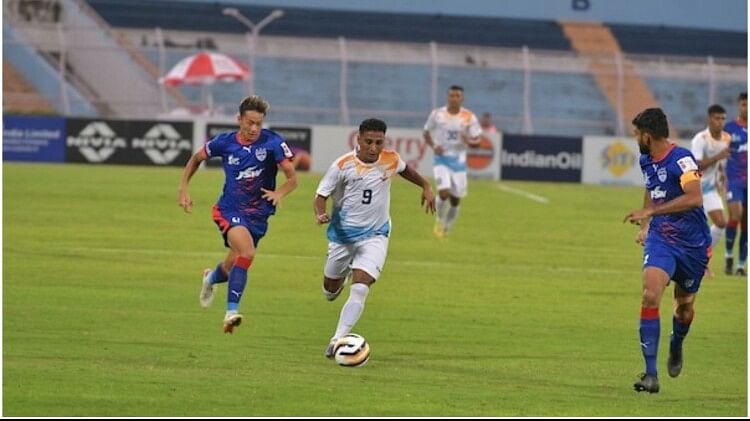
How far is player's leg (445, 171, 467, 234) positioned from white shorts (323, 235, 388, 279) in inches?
527

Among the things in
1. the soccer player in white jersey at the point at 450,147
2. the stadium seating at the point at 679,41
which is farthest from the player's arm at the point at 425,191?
the stadium seating at the point at 679,41

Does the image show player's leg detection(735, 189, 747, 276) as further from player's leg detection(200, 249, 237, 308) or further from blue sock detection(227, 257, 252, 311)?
blue sock detection(227, 257, 252, 311)

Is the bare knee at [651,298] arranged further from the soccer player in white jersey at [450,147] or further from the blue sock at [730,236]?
the soccer player in white jersey at [450,147]

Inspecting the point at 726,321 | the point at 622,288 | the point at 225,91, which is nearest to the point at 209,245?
the point at 622,288

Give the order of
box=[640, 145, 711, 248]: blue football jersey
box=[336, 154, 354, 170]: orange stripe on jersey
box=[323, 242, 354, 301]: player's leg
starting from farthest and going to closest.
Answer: box=[323, 242, 354, 301]: player's leg < box=[336, 154, 354, 170]: orange stripe on jersey < box=[640, 145, 711, 248]: blue football jersey

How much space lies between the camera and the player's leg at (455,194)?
2809cm

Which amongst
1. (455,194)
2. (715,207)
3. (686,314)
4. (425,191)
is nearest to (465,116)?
(455,194)

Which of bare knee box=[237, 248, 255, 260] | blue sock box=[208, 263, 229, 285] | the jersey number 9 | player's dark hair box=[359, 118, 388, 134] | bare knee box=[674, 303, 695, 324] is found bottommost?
blue sock box=[208, 263, 229, 285]

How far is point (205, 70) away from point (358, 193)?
3194 cm

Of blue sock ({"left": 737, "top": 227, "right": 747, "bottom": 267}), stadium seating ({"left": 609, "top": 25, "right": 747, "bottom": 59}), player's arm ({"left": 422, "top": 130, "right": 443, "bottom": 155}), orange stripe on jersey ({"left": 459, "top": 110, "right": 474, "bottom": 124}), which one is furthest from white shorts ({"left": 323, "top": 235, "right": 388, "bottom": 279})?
stadium seating ({"left": 609, "top": 25, "right": 747, "bottom": 59})

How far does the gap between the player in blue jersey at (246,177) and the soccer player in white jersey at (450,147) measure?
12.4m

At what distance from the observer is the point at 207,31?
178 feet

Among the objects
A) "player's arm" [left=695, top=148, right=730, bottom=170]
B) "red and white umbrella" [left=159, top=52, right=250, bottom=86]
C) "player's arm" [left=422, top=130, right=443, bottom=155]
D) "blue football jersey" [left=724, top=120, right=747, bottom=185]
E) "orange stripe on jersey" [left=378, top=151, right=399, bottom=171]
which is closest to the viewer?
"orange stripe on jersey" [left=378, top=151, right=399, bottom=171]

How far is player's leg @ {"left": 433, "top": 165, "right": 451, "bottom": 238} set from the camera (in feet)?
91.7
